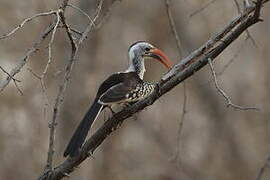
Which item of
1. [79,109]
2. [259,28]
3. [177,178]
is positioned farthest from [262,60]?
[79,109]

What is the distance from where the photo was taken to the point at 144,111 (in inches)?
333

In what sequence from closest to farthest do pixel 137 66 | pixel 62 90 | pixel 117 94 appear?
pixel 62 90
pixel 117 94
pixel 137 66

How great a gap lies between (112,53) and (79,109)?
1330 millimetres

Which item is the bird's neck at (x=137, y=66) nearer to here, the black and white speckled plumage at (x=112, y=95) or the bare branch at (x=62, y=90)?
the black and white speckled plumage at (x=112, y=95)

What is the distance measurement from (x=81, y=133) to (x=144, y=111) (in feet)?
16.7

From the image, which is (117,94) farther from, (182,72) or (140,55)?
(140,55)

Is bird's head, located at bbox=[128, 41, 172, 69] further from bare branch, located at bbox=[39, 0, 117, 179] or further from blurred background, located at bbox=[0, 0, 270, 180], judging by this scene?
blurred background, located at bbox=[0, 0, 270, 180]

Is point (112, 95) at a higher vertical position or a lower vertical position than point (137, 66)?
lower

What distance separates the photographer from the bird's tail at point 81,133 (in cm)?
324

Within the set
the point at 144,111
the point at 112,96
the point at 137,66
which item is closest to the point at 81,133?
the point at 112,96

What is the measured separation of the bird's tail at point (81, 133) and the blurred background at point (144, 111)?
312 centimetres

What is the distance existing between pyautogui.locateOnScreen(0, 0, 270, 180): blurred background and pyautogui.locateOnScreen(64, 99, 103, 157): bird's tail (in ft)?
10.2

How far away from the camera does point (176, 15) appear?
829cm

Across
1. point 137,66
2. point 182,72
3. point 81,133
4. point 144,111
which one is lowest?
point 182,72
